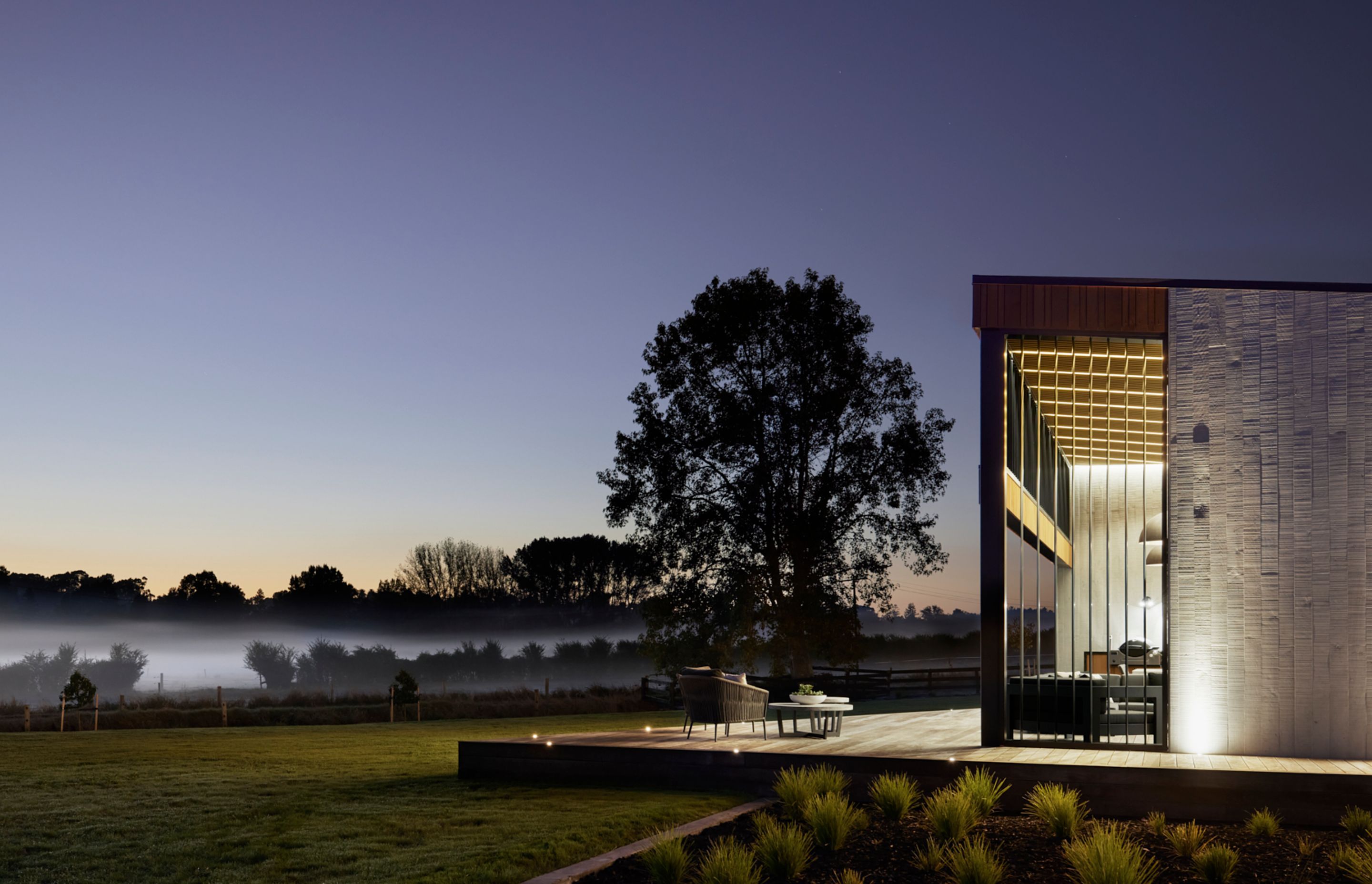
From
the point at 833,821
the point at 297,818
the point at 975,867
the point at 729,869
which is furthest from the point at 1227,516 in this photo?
the point at 297,818

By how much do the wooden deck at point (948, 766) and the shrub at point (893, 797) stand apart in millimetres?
1026

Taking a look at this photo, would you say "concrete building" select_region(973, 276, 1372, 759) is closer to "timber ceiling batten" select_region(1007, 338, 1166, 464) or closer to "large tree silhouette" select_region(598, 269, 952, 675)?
"timber ceiling batten" select_region(1007, 338, 1166, 464)

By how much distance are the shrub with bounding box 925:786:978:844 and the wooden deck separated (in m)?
1.59

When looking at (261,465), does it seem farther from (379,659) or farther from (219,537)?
(379,659)

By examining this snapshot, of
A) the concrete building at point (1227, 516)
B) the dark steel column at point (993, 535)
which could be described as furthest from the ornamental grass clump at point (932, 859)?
the dark steel column at point (993, 535)

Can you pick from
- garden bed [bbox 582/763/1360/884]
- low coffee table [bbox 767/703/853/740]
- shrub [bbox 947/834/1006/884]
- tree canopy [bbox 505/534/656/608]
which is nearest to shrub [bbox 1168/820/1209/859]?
garden bed [bbox 582/763/1360/884]

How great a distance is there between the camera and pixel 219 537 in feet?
136

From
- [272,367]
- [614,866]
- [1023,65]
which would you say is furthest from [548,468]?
[614,866]

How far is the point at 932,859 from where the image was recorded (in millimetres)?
5746

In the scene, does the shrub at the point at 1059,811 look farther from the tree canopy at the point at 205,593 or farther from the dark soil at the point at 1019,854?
the tree canopy at the point at 205,593

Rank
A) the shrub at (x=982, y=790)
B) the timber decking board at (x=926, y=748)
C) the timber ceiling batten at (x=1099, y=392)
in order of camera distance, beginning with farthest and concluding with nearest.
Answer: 1. the timber ceiling batten at (x=1099, y=392)
2. the timber decking board at (x=926, y=748)
3. the shrub at (x=982, y=790)

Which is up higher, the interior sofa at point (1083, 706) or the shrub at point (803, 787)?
the interior sofa at point (1083, 706)

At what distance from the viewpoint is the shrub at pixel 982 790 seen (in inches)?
279

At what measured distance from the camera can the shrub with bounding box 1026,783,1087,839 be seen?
6656 millimetres
